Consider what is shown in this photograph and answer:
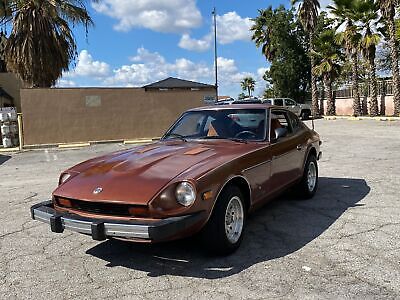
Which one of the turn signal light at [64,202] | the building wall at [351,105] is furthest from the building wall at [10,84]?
the building wall at [351,105]

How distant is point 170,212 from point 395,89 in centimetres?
2459

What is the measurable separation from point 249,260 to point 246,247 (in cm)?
35

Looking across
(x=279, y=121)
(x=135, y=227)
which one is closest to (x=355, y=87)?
(x=279, y=121)

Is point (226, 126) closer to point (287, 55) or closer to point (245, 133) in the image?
point (245, 133)

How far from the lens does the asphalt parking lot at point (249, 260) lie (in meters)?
3.40

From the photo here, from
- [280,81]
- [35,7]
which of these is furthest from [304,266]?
[280,81]

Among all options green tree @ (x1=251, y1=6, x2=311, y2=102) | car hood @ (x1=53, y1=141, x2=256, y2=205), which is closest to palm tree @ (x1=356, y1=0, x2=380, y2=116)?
green tree @ (x1=251, y1=6, x2=311, y2=102)

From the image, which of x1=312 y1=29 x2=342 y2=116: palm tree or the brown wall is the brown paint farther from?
x1=312 y1=29 x2=342 y2=116: palm tree

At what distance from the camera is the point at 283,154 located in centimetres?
529

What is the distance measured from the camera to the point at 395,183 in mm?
7199

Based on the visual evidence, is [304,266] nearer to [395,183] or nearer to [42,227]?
[42,227]

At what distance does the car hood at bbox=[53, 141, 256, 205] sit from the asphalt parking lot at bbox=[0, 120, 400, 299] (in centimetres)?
73

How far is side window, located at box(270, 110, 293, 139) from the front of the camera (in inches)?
207

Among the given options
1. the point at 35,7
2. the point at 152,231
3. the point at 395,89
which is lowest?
the point at 152,231
